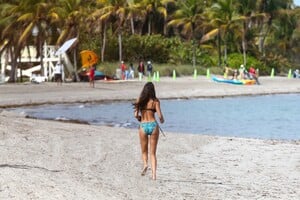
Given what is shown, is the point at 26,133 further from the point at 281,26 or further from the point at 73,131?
the point at 281,26

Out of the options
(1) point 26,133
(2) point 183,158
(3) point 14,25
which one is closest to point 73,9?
(3) point 14,25

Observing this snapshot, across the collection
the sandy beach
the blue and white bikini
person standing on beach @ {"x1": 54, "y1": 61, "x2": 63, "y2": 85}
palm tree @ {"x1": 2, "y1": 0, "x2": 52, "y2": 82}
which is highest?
palm tree @ {"x1": 2, "y1": 0, "x2": 52, "y2": 82}

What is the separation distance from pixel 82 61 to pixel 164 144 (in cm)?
3459

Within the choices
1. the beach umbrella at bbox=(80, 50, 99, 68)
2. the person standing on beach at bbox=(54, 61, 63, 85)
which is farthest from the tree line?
the person standing on beach at bbox=(54, 61, 63, 85)

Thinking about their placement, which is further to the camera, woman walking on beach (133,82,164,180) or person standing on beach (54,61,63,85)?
person standing on beach (54,61,63,85)

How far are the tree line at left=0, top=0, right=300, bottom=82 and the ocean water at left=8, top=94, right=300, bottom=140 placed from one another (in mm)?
15132

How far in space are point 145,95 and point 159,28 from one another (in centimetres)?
5633

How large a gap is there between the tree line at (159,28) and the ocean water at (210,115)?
49.6 ft

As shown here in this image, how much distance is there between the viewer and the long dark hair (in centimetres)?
1069

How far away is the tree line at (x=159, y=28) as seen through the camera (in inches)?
1901

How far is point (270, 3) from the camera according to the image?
68.2 meters

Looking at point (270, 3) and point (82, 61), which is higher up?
point (270, 3)

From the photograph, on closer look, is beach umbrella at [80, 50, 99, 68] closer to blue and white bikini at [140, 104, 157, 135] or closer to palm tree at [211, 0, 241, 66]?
palm tree at [211, 0, 241, 66]

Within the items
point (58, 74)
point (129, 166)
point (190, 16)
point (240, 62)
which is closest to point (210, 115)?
point (58, 74)
